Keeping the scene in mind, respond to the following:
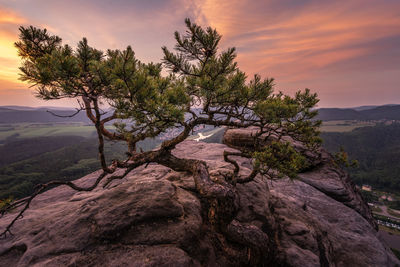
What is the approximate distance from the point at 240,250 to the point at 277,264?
206 centimetres

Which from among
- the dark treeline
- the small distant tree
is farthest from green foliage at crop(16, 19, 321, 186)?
the dark treeline

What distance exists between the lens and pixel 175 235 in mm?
5848

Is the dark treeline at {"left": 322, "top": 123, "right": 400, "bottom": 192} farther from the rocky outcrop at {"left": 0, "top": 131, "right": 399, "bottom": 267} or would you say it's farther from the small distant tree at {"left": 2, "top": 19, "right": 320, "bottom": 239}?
the small distant tree at {"left": 2, "top": 19, "right": 320, "bottom": 239}

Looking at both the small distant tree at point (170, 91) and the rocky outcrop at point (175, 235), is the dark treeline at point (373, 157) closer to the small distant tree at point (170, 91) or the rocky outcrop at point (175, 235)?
the rocky outcrop at point (175, 235)

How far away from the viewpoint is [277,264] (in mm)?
6449

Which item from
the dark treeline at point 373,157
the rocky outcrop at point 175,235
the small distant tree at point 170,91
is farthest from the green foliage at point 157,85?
the dark treeline at point 373,157

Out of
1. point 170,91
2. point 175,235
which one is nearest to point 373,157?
point 175,235

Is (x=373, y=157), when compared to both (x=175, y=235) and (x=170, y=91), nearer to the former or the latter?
(x=175, y=235)

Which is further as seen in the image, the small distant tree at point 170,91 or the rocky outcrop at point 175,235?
the rocky outcrop at point 175,235

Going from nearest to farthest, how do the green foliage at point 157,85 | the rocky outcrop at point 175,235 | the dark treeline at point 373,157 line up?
the green foliage at point 157,85, the rocky outcrop at point 175,235, the dark treeline at point 373,157

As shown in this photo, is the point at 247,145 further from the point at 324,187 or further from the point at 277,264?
the point at 277,264

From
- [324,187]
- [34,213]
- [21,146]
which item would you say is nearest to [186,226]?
[34,213]

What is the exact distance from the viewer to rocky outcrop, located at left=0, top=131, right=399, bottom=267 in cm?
529

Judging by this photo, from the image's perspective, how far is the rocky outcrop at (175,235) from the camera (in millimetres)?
5289
